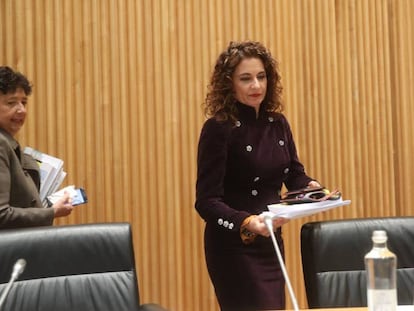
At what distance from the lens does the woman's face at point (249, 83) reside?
258 cm

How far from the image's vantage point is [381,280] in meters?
1.39

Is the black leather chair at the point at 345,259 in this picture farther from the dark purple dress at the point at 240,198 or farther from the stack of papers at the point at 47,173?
the stack of papers at the point at 47,173

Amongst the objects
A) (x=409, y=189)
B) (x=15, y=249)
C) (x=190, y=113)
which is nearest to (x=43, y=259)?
(x=15, y=249)

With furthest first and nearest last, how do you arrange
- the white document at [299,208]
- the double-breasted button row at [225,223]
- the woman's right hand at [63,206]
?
the woman's right hand at [63,206]
the double-breasted button row at [225,223]
the white document at [299,208]

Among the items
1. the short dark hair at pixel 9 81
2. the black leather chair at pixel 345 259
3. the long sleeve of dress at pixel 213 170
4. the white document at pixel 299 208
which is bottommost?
the black leather chair at pixel 345 259

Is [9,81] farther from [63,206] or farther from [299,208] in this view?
[299,208]

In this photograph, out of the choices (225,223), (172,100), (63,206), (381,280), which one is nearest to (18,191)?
(63,206)

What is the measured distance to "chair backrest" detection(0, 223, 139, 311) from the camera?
6.37 feet

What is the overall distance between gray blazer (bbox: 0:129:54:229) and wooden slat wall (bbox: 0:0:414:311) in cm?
87

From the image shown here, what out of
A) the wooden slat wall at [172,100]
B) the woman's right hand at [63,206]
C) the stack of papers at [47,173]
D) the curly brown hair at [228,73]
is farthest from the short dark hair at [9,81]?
the curly brown hair at [228,73]

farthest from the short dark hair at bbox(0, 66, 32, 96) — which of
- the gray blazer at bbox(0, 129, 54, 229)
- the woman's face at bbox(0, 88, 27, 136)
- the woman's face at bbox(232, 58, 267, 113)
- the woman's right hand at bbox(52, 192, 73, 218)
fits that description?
the woman's face at bbox(232, 58, 267, 113)

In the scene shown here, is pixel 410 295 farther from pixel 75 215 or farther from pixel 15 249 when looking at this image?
pixel 75 215

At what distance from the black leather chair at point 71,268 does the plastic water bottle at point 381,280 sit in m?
0.82

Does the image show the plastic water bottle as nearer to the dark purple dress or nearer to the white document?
the white document
